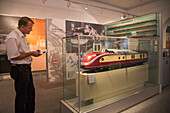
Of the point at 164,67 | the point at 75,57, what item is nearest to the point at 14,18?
the point at 75,57

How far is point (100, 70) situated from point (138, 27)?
7.95 ft

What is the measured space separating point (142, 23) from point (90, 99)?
2.88 m

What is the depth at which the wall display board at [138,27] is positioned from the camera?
3425 millimetres

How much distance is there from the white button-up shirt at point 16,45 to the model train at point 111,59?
845 millimetres

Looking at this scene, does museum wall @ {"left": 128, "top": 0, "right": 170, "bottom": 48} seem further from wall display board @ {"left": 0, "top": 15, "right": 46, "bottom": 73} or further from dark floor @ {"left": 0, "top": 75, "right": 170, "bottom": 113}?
wall display board @ {"left": 0, "top": 15, "right": 46, "bottom": 73}

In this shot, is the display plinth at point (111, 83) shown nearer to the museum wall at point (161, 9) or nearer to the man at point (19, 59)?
the man at point (19, 59)

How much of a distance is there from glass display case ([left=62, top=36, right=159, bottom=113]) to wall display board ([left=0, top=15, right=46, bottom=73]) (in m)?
3.21

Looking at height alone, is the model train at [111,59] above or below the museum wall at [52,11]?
below

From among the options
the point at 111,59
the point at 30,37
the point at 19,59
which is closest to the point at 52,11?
the point at 30,37

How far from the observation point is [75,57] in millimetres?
1906

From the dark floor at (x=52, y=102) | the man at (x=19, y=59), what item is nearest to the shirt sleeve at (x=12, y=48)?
the man at (x=19, y=59)

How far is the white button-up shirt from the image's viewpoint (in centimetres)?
164

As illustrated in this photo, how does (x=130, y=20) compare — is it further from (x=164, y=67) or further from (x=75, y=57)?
(x=75, y=57)

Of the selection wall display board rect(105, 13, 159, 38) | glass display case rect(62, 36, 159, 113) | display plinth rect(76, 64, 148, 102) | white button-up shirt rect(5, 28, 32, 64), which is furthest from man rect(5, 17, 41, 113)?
wall display board rect(105, 13, 159, 38)
